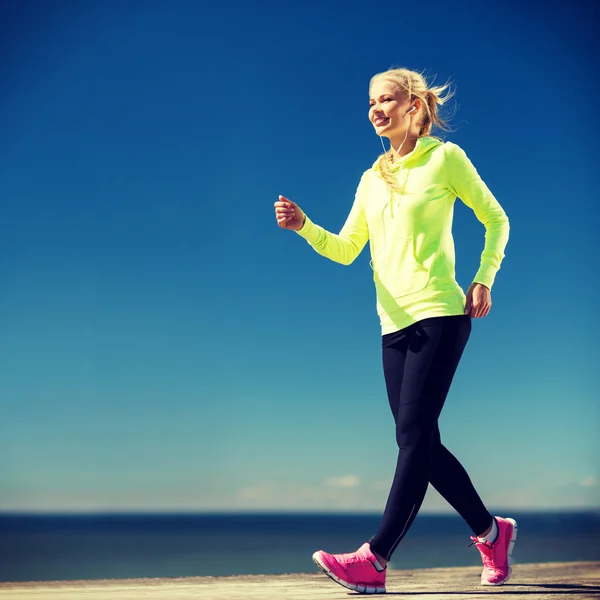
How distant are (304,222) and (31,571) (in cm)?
3257

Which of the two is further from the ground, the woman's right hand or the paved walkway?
the woman's right hand

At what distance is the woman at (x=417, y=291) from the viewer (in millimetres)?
2611

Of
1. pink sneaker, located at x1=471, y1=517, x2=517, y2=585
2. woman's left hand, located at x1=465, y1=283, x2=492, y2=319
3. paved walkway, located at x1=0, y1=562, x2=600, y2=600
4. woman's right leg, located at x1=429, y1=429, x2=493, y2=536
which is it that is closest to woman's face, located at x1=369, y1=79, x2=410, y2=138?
woman's left hand, located at x1=465, y1=283, x2=492, y2=319

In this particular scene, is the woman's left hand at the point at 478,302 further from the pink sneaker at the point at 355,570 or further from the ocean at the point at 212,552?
the ocean at the point at 212,552

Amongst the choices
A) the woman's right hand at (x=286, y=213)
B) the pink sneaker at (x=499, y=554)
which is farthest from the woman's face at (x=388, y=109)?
the pink sneaker at (x=499, y=554)

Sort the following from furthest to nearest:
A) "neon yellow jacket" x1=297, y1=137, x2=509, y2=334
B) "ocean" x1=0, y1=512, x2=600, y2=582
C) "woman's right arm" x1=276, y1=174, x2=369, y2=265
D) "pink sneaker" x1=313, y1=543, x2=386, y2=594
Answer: "ocean" x1=0, y1=512, x2=600, y2=582 → "woman's right arm" x1=276, y1=174, x2=369, y2=265 → "neon yellow jacket" x1=297, y1=137, x2=509, y2=334 → "pink sneaker" x1=313, y1=543, x2=386, y2=594

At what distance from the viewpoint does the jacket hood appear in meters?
2.87

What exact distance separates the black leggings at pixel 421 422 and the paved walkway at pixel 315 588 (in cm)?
28

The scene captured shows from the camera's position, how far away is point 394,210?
9.27ft

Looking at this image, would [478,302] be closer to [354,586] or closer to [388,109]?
[388,109]

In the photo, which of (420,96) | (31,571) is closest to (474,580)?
(420,96)

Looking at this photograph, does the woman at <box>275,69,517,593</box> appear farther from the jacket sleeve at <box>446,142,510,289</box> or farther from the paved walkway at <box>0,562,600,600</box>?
the paved walkway at <box>0,562,600,600</box>

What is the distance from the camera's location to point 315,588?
2875 millimetres

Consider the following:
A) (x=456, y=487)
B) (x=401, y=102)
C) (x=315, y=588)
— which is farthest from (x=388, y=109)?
(x=315, y=588)
